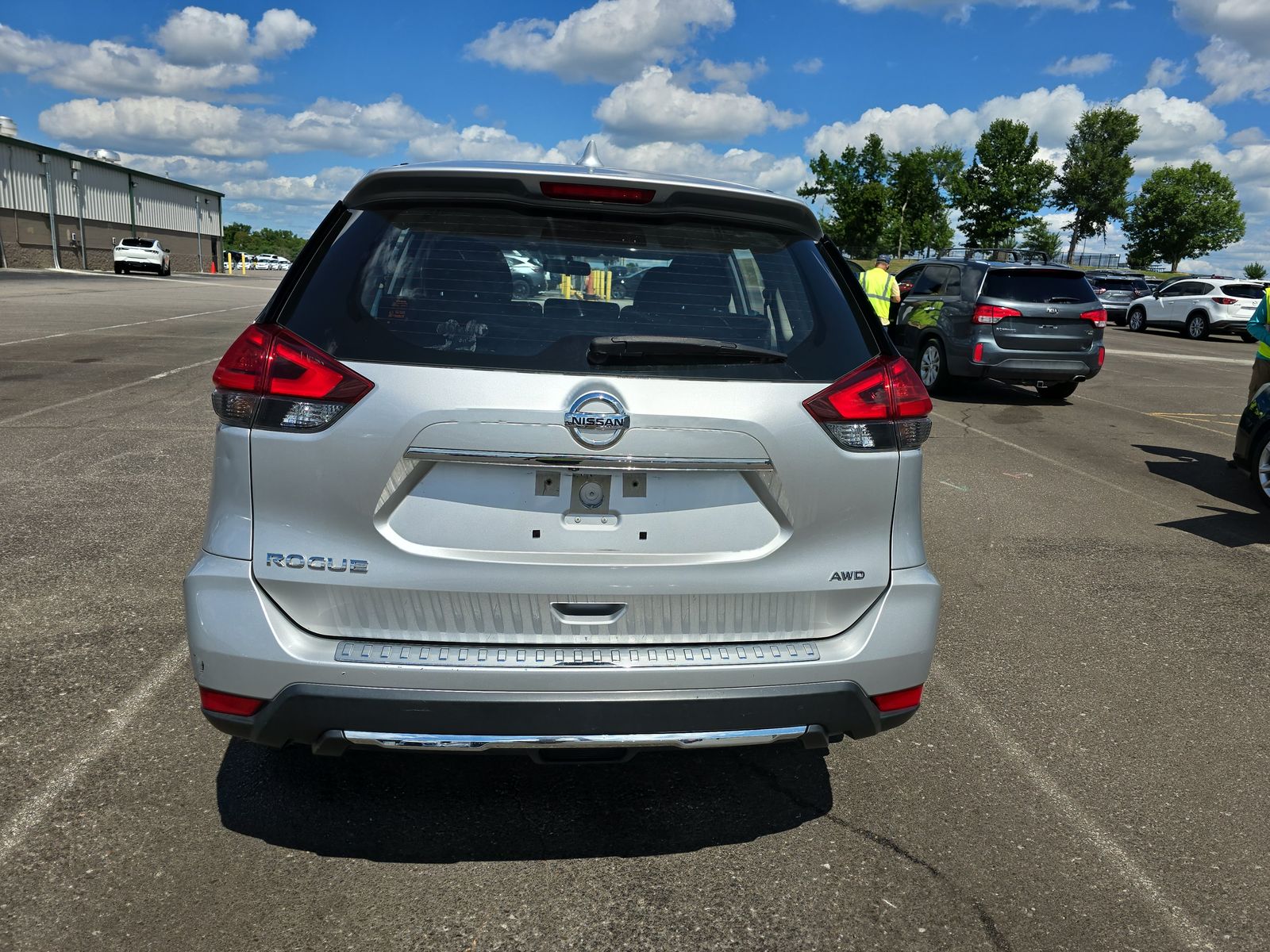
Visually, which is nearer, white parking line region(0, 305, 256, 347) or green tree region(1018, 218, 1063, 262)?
white parking line region(0, 305, 256, 347)

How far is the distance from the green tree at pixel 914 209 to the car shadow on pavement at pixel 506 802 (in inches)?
3784

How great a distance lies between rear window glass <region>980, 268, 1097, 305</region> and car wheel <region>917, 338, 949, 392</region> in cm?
103

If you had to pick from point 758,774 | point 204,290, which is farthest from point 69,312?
point 758,774

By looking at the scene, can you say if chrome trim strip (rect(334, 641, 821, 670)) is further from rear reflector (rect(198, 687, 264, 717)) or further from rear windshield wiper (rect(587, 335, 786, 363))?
rear windshield wiper (rect(587, 335, 786, 363))

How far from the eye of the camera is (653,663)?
8.43 ft

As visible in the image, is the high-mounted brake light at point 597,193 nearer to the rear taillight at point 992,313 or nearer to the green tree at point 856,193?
the rear taillight at point 992,313

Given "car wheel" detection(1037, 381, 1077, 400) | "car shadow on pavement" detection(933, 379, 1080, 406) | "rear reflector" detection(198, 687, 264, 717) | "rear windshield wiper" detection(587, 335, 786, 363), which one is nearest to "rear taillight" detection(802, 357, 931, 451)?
"rear windshield wiper" detection(587, 335, 786, 363)

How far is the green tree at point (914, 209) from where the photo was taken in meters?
95.8

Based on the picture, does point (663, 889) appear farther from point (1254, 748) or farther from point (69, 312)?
point (69, 312)

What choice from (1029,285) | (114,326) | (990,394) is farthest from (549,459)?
(114,326)

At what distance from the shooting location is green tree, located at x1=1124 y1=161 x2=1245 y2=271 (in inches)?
3629

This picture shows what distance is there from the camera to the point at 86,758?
3324 millimetres

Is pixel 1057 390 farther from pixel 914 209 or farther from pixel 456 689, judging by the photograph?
pixel 914 209

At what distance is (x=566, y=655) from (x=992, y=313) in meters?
11.4
